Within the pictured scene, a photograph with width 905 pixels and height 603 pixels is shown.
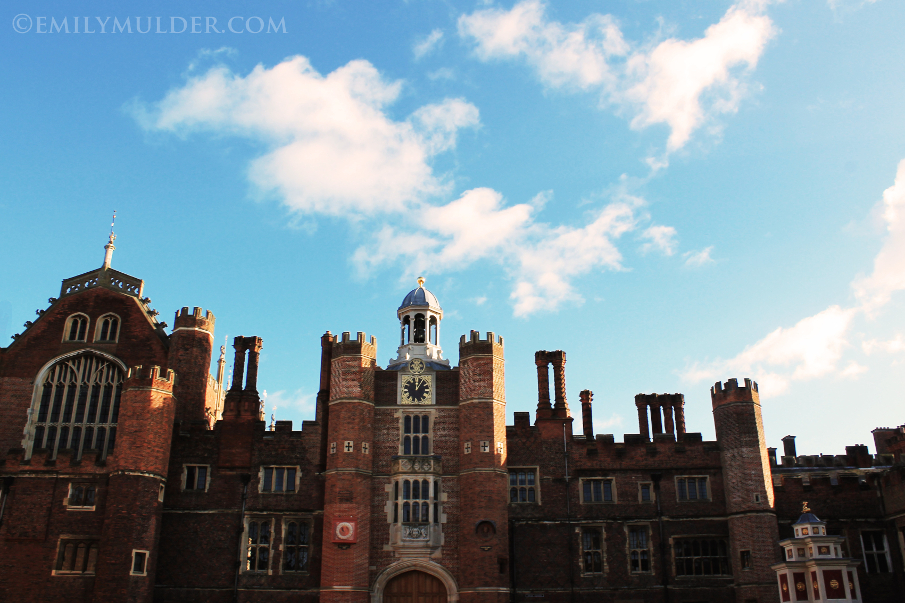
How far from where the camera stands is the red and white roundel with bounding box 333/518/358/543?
38.5 meters

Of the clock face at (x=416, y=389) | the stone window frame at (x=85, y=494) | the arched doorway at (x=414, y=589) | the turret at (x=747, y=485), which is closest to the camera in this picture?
the stone window frame at (x=85, y=494)

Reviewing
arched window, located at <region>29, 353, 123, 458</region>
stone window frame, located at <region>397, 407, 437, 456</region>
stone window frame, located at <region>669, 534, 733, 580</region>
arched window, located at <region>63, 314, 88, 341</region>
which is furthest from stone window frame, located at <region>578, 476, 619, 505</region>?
arched window, located at <region>63, 314, 88, 341</region>

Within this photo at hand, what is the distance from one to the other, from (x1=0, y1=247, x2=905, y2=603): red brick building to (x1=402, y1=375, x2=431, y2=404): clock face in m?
0.08

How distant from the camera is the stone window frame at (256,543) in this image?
130 feet

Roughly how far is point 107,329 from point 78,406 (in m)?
4.50

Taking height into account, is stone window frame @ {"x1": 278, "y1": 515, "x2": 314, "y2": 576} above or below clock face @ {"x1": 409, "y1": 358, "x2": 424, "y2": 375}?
below

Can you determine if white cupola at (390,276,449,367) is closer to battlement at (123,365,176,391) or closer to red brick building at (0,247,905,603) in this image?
red brick building at (0,247,905,603)

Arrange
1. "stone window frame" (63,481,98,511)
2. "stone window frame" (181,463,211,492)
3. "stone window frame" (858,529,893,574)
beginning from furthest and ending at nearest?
"stone window frame" (181,463,211,492) → "stone window frame" (858,529,893,574) → "stone window frame" (63,481,98,511)

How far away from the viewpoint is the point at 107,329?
4491 centimetres

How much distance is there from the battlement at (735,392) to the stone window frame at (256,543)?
23.9 metres

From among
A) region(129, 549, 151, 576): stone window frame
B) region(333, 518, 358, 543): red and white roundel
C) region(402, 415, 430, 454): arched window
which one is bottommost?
region(129, 549, 151, 576): stone window frame

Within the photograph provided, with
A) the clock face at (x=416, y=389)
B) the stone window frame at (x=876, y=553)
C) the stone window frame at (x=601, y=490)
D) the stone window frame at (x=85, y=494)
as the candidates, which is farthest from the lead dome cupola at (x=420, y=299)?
the stone window frame at (x=876, y=553)

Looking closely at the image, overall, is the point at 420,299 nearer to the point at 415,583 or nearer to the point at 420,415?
the point at 420,415

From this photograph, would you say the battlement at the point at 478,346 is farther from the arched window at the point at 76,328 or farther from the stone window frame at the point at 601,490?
the arched window at the point at 76,328
